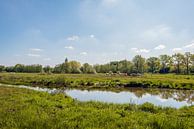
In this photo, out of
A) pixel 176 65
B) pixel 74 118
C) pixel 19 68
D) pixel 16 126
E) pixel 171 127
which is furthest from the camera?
pixel 19 68

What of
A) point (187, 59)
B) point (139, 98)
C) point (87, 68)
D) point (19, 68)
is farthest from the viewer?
point (19, 68)

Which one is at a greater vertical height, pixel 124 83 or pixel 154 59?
pixel 154 59

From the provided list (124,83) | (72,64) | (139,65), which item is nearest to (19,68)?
(72,64)

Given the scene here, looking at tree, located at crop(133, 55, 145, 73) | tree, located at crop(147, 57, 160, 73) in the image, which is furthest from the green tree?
tree, located at crop(147, 57, 160, 73)

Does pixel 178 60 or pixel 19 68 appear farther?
pixel 19 68

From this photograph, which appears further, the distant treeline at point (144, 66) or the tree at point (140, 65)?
the tree at point (140, 65)

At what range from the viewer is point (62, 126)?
10.1m

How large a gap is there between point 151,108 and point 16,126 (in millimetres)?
11061

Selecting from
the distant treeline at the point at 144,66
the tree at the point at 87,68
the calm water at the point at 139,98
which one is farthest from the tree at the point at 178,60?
the calm water at the point at 139,98

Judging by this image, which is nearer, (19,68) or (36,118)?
(36,118)

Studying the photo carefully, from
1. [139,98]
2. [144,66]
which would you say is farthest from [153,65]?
[139,98]

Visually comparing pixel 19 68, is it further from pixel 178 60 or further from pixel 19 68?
pixel 178 60

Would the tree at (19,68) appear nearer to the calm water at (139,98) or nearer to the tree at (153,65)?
the tree at (153,65)

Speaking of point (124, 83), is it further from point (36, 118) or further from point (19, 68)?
point (19, 68)
